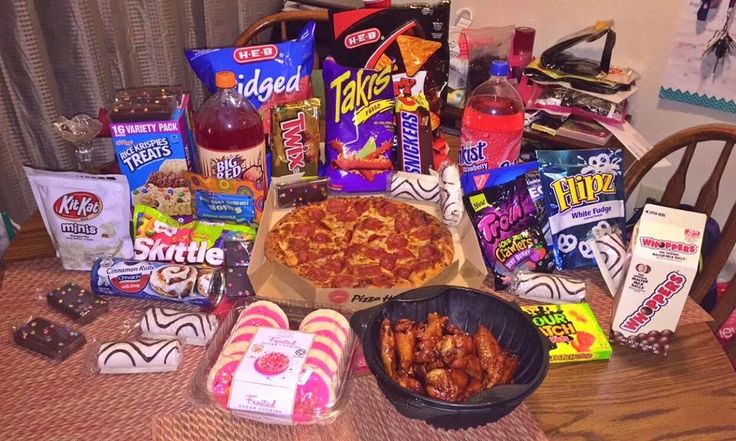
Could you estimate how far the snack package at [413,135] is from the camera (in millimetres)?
1403

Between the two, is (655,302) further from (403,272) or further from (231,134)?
(231,134)

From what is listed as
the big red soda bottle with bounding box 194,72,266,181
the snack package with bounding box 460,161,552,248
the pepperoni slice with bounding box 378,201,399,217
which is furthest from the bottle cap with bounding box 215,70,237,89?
the snack package with bounding box 460,161,552,248

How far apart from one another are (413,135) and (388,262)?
399mm

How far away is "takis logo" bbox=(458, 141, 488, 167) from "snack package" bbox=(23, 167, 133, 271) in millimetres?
707

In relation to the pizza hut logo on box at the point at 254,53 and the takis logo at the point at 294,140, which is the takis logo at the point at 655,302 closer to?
the takis logo at the point at 294,140

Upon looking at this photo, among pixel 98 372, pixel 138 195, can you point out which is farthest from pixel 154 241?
pixel 98 372

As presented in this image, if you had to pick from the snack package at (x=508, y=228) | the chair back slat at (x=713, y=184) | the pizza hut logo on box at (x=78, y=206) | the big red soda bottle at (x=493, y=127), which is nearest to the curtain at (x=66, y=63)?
the pizza hut logo on box at (x=78, y=206)

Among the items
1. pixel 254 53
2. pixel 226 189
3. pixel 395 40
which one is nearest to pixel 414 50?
pixel 395 40

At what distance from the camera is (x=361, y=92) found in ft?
4.62

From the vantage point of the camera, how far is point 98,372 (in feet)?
3.11

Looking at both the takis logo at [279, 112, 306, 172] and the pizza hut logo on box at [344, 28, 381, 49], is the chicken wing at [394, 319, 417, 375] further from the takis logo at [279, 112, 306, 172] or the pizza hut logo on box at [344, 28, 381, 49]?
the pizza hut logo on box at [344, 28, 381, 49]

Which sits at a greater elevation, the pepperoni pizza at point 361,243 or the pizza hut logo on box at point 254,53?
the pizza hut logo on box at point 254,53

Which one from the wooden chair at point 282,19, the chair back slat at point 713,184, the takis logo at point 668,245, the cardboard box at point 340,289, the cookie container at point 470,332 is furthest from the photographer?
the wooden chair at point 282,19

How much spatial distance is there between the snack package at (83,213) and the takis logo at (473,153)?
71 cm
